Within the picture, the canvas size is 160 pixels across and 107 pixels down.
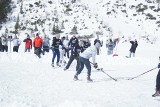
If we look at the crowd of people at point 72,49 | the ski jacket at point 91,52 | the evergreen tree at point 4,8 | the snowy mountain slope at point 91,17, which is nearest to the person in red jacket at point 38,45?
the crowd of people at point 72,49

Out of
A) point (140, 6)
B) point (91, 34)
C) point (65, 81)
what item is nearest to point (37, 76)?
point (65, 81)

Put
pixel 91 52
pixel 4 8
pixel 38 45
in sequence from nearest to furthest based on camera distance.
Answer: pixel 91 52, pixel 38 45, pixel 4 8

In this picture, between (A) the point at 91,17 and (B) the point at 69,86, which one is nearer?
(B) the point at 69,86

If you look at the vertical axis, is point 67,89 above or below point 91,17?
below

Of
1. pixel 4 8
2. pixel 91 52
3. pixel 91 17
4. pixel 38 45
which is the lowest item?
pixel 38 45

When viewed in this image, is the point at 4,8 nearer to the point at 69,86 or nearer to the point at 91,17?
the point at 91,17

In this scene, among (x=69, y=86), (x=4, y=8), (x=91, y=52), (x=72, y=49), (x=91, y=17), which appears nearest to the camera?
(x=69, y=86)

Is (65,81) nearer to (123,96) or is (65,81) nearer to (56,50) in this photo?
(123,96)

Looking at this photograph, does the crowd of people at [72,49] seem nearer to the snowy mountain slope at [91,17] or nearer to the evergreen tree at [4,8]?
the snowy mountain slope at [91,17]

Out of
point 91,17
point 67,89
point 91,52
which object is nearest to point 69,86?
point 67,89

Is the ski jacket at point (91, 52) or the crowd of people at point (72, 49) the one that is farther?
the crowd of people at point (72, 49)

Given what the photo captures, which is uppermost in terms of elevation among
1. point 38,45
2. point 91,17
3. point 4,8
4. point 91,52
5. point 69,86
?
point 4,8

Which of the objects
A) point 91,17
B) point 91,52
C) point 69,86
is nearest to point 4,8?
point 91,17

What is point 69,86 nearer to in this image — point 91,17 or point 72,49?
point 72,49
